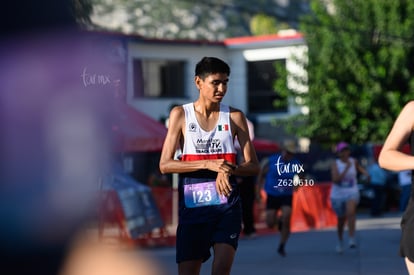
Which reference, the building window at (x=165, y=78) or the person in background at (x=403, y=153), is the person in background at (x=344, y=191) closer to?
the person in background at (x=403, y=153)

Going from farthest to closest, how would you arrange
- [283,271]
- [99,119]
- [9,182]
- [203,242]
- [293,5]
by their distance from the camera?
[293,5] → [283,271] → [203,242] → [99,119] → [9,182]

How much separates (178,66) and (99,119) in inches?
1263

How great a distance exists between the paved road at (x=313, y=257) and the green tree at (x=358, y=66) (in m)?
14.3

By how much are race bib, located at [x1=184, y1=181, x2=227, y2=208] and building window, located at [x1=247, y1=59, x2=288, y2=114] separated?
3249 centimetres

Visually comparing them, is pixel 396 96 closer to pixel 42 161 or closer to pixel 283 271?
pixel 283 271

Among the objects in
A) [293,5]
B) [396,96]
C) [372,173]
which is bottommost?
[372,173]

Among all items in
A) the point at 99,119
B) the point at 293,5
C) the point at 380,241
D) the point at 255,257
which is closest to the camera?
the point at 99,119

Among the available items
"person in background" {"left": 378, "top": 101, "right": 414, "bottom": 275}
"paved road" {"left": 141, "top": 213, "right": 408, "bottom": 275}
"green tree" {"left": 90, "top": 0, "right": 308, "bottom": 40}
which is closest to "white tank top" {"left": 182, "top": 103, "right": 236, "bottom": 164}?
"person in background" {"left": 378, "top": 101, "right": 414, "bottom": 275}

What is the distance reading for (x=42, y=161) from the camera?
357 cm

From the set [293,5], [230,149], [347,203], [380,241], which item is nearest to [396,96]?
[380,241]

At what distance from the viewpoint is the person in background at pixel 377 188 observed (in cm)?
2653

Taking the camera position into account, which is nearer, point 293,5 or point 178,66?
point 178,66

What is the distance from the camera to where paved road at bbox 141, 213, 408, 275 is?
11758 mm

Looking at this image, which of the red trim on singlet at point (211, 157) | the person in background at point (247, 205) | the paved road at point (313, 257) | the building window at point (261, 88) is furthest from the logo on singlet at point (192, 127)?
the building window at point (261, 88)
